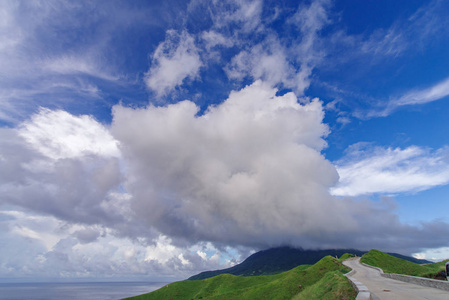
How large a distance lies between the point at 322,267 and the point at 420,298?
218ft

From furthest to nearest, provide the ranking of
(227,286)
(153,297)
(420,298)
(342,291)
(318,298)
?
(153,297) → (227,286) → (318,298) → (342,291) → (420,298)

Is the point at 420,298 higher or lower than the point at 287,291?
higher

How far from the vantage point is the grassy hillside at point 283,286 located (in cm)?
3453

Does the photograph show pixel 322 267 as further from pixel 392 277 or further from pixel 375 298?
pixel 375 298

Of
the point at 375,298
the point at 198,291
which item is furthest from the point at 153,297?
the point at 375,298

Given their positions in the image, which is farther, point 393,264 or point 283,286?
point 393,264

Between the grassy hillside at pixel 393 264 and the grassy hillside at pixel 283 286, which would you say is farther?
the grassy hillside at pixel 393 264

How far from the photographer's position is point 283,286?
78.3 metres

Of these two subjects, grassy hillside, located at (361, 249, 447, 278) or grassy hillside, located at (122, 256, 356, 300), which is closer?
grassy hillside, located at (122, 256, 356, 300)

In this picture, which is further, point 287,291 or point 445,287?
point 287,291

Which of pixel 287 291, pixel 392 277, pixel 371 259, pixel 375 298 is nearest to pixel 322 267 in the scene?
pixel 287 291

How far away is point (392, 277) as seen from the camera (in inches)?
1711

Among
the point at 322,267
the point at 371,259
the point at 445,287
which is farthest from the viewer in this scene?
the point at 371,259

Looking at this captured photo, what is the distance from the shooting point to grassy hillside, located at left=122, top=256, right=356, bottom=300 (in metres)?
34.5
